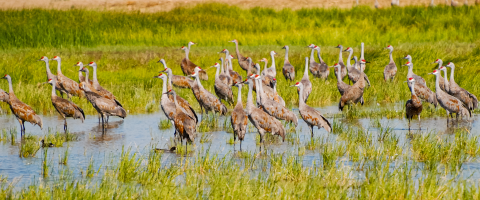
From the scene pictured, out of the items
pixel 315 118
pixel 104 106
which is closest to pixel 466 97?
pixel 315 118

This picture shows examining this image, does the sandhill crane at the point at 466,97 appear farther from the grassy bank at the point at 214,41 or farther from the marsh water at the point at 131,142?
the grassy bank at the point at 214,41

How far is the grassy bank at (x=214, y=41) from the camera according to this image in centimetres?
1516

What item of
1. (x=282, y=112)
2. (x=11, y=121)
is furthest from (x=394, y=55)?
(x=11, y=121)

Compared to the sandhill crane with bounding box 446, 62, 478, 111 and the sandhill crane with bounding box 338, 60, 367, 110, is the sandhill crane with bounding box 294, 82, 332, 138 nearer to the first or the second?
the sandhill crane with bounding box 338, 60, 367, 110

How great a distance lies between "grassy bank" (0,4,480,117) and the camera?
49.8ft

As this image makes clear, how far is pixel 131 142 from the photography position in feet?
31.6

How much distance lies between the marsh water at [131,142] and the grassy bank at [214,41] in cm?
114

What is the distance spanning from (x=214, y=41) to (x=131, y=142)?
15299mm

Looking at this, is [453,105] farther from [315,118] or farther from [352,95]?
[315,118]

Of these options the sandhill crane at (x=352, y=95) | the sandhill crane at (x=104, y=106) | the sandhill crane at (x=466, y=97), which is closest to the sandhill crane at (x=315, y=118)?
the sandhill crane at (x=352, y=95)

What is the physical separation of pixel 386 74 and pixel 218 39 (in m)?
9.69

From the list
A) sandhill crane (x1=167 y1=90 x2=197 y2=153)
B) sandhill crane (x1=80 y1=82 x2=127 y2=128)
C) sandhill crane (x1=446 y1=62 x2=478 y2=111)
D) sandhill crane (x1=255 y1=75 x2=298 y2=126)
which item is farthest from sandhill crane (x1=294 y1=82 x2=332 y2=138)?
sandhill crane (x1=446 y1=62 x2=478 y2=111)

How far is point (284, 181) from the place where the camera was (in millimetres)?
6781

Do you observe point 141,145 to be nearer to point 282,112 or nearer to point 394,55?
point 282,112
